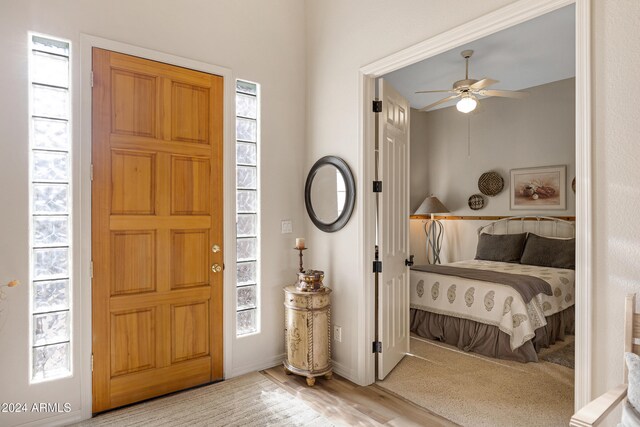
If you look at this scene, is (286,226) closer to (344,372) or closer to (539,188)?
(344,372)

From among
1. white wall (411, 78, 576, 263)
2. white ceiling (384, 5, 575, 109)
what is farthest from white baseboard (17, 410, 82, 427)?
white wall (411, 78, 576, 263)

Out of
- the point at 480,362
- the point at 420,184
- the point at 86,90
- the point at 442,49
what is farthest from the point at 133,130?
the point at 420,184

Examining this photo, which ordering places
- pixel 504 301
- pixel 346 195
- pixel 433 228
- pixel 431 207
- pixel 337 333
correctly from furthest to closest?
pixel 433 228
pixel 431 207
pixel 504 301
pixel 337 333
pixel 346 195

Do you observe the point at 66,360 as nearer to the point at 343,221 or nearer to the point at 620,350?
the point at 343,221

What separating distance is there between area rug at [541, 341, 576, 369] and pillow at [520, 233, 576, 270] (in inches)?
47.3

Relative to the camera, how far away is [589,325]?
188 centimetres

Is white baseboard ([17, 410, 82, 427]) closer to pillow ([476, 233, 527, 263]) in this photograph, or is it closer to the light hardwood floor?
the light hardwood floor

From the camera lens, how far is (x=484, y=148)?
6156 millimetres

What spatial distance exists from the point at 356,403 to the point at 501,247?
365 centimetres

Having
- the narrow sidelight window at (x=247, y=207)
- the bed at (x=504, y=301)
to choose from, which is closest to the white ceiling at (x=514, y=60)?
the bed at (x=504, y=301)

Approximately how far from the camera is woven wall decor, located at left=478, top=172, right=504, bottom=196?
19.4 feet

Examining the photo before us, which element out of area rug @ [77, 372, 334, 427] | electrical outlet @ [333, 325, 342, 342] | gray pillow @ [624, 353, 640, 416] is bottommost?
area rug @ [77, 372, 334, 427]

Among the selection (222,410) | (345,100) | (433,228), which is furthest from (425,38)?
(433,228)

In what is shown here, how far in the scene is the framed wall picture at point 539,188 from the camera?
530 cm
